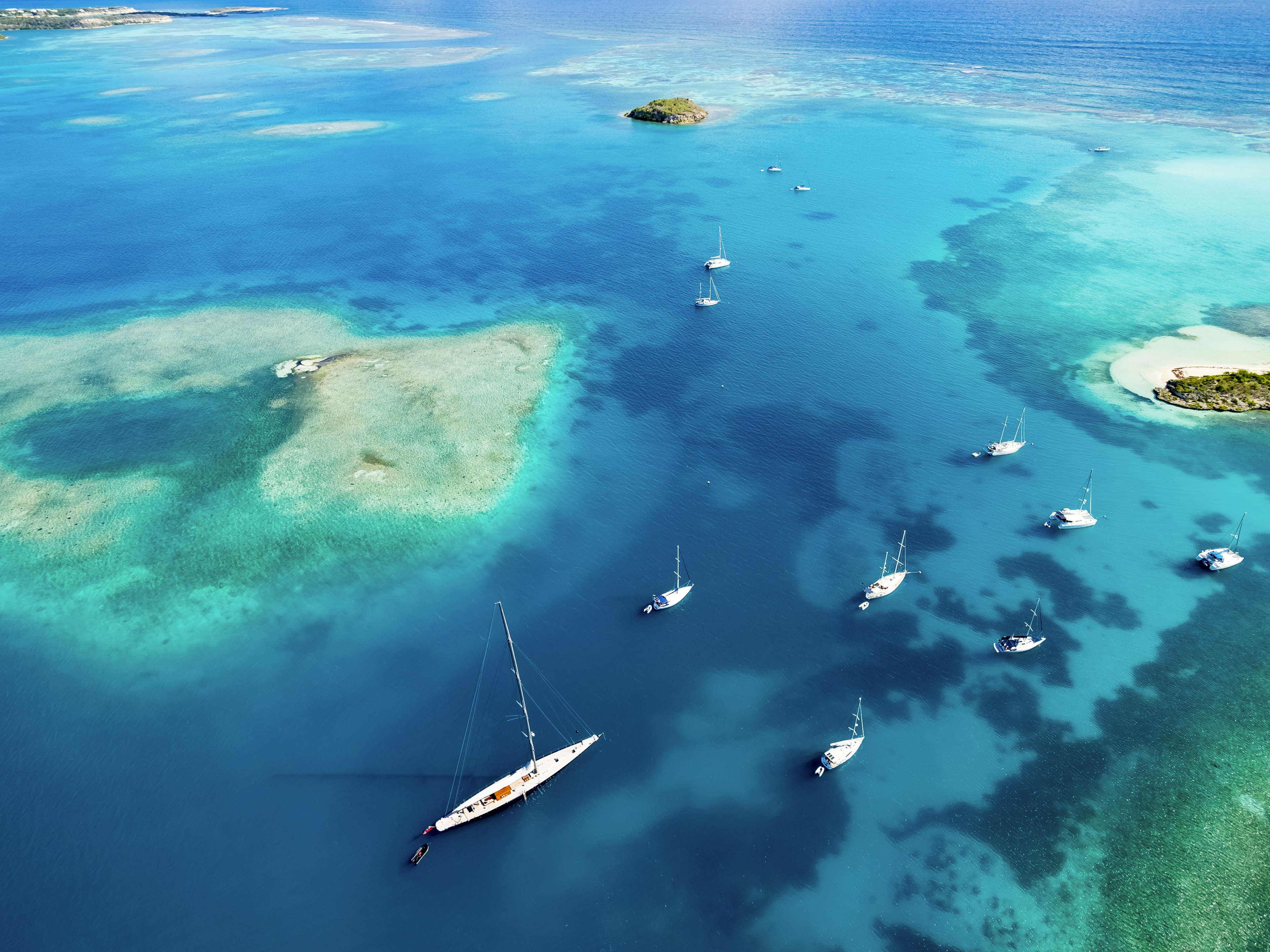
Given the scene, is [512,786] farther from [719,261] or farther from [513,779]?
[719,261]

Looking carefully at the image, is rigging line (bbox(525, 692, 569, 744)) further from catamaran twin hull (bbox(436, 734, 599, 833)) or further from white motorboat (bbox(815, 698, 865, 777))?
white motorboat (bbox(815, 698, 865, 777))

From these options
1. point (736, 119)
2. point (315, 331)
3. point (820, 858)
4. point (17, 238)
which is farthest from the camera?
point (736, 119)

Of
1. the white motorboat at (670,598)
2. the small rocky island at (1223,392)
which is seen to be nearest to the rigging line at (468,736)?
the white motorboat at (670,598)

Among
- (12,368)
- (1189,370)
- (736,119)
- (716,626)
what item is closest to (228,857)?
(716,626)

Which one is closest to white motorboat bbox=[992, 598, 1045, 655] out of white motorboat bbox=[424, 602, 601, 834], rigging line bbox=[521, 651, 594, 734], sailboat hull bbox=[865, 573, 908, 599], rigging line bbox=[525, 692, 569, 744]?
sailboat hull bbox=[865, 573, 908, 599]

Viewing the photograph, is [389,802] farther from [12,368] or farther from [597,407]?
[12,368]

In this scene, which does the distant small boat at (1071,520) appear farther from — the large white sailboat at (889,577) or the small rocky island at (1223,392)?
the small rocky island at (1223,392)

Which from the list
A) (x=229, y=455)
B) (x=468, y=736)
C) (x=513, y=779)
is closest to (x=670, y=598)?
(x=468, y=736)
